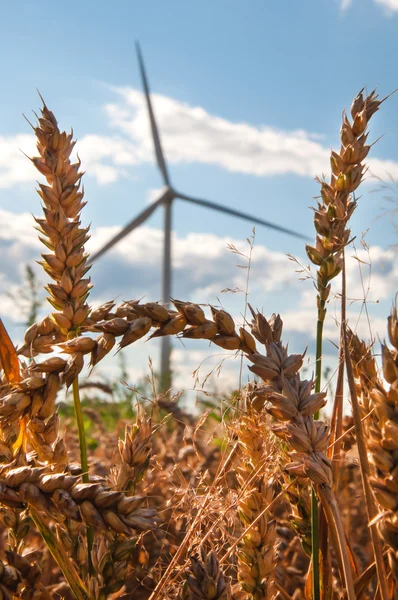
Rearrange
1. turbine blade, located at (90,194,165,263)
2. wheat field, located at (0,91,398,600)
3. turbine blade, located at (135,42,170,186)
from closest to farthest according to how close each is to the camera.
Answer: wheat field, located at (0,91,398,600), turbine blade, located at (90,194,165,263), turbine blade, located at (135,42,170,186)

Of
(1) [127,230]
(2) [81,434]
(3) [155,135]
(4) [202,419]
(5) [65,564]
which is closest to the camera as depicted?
(5) [65,564]

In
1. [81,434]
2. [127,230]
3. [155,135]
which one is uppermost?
[155,135]

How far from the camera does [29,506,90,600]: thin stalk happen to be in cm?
152

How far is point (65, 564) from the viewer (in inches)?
60.0

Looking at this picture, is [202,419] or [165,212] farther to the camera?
[165,212]

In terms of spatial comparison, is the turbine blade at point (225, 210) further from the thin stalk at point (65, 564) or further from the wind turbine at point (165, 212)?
the thin stalk at point (65, 564)

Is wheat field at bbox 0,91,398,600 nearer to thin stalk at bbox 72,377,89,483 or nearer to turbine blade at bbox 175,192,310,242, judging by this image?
thin stalk at bbox 72,377,89,483

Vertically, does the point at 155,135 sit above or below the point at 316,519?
above

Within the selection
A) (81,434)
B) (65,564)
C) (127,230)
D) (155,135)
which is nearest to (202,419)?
(81,434)

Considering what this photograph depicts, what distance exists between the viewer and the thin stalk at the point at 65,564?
1521 millimetres

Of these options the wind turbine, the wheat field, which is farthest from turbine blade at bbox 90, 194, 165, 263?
the wheat field

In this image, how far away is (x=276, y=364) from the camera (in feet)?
4.38

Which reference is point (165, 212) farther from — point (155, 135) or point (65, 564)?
point (65, 564)

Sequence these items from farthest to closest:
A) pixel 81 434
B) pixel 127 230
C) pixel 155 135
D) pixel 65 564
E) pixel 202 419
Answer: pixel 155 135 < pixel 127 230 < pixel 202 419 < pixel 81 434 < pixel 65 564
